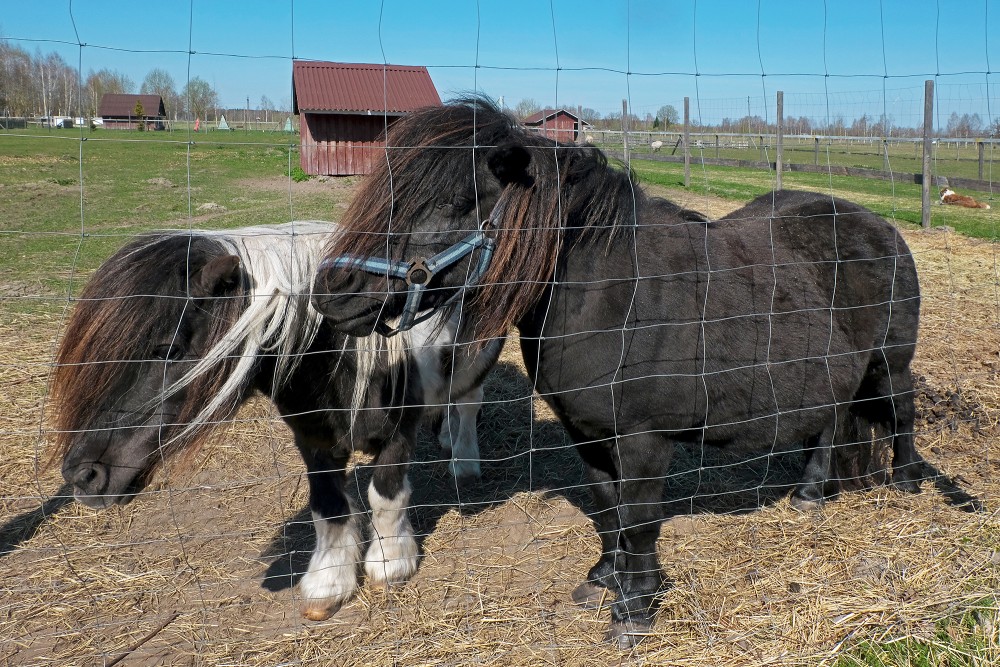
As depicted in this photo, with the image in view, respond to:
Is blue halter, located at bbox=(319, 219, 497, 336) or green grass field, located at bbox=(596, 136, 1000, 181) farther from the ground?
green grass field, located at bbox=(596, 136, 1000, 181)

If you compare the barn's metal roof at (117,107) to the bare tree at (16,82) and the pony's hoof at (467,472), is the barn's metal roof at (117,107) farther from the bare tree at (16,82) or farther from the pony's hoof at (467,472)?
the pony's hoof at (467,472)

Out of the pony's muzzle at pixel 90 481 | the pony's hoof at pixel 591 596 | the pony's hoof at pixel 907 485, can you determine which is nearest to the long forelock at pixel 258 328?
the pony's muzzle at pixel 90 481

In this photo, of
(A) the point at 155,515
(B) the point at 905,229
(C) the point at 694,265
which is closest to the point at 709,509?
(C) the point at 694,265

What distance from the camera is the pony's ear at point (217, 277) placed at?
7.93 ft

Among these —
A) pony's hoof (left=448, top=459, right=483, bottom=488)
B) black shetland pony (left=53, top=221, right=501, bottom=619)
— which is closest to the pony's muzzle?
black shetland pony (left=53, top=221, right=501, bottom=619)

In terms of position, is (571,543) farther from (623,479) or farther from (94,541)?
(94,541)

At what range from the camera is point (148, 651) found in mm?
2695

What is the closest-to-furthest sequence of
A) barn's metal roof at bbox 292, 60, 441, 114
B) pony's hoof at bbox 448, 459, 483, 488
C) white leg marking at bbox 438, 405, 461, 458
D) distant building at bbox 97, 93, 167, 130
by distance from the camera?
distant building at bbox 97, 93, 167, 130 < pony's hoof at bbox 448, 459, 483, 488 < white leg marking at bbox 438, 405, 461, 458 < barn's metal roof at bbox 292, 60, 441, 114

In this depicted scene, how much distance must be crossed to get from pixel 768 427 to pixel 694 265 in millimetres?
780

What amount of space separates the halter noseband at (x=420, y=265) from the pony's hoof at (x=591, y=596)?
1.49 metres

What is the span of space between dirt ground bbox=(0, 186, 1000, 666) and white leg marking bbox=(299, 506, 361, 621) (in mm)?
72

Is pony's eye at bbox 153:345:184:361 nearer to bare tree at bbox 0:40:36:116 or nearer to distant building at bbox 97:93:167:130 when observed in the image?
distant building at bbox 97:93:167:130

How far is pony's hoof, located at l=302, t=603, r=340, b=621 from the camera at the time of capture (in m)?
2.99

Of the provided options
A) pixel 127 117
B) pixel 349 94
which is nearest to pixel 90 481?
pixel 127 117
